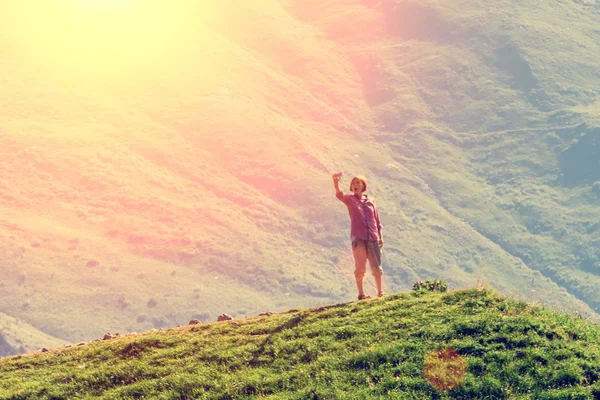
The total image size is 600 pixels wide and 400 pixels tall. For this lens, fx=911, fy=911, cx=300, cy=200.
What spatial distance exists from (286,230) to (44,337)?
209 feet

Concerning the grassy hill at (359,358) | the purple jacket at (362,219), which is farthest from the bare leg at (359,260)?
the grassy hill at (359,358)

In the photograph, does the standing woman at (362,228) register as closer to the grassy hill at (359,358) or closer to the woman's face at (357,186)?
the woman's face at (357,186)

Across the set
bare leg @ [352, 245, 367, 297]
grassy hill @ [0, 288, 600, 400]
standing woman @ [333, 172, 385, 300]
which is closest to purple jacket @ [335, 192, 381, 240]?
standing woman @ [333, 172, 385, 300]

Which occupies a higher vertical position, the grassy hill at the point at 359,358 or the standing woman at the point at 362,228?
the standing woman at the point at 362,228

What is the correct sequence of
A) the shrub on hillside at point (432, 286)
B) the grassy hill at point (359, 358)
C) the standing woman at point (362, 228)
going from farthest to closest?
the shrub on hillside at point (432, 286), the standing woman at point (362, 228), the grassy hill at point (359, 358)

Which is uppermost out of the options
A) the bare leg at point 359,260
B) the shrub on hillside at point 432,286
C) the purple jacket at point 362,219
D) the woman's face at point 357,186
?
the woman's face at point 357,186

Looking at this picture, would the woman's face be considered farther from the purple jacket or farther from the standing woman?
the purple jacket

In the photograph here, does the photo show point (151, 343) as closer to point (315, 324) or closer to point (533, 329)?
point (315, 324)

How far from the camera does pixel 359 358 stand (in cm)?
1557

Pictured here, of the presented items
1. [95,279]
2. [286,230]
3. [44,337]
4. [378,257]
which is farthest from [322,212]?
[378,257]

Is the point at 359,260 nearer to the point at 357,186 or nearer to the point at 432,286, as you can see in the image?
the point at 357,186

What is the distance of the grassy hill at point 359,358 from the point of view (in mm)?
14516

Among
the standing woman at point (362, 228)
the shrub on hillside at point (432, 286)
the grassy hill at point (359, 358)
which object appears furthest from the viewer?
the shrub on hillside at point (432, 286)

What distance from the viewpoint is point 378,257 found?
785 inches
